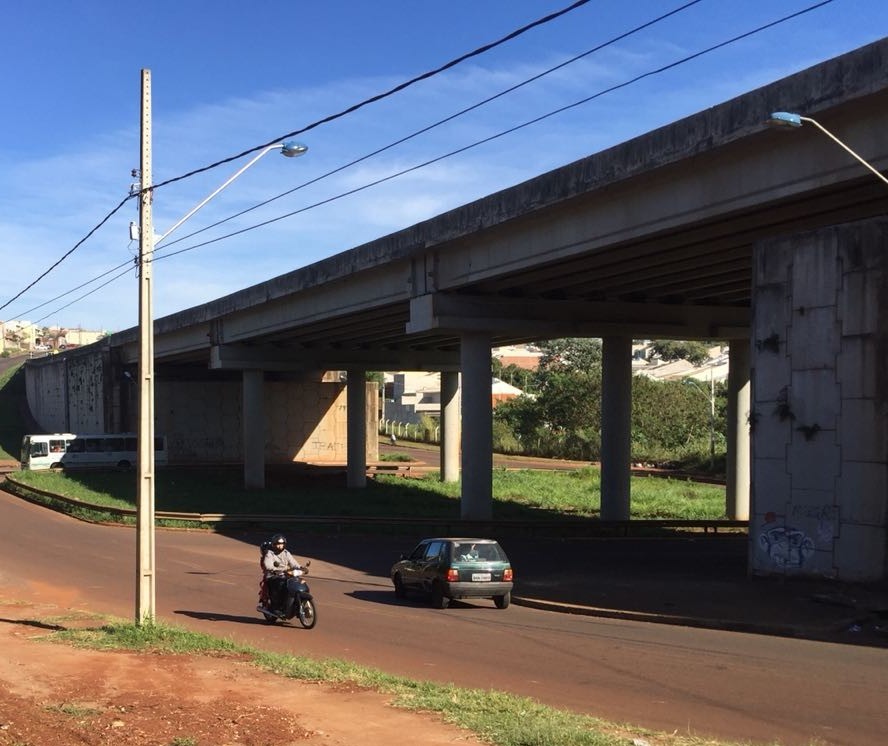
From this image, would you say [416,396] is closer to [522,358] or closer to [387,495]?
[522,358]

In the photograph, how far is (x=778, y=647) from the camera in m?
16.0

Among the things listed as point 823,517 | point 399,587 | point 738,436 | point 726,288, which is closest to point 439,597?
point 399,587

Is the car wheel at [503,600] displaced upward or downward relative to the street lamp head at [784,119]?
downward

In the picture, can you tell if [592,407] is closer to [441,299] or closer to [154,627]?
[441,299]

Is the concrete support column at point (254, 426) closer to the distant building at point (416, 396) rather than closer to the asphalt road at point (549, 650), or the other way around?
the asphalt road at point (549, 650)

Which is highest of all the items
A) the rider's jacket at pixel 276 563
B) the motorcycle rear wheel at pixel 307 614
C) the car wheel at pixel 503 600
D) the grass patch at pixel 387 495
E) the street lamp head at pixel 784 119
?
the street lamp head at pixel 784 119

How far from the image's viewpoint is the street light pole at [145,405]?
51.2 feet

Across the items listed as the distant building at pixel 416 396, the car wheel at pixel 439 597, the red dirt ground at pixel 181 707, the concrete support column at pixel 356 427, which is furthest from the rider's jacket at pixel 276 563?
the distant building at pixel 416 396

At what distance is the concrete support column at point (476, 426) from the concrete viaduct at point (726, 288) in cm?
6

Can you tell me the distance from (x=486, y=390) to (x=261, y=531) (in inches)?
366

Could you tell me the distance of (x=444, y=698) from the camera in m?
10.7

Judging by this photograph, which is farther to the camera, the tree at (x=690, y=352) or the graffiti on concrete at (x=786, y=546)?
the tree at (x=690, y=352)

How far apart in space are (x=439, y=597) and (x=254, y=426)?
35235mm

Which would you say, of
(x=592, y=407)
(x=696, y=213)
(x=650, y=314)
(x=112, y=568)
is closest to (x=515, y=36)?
(x=696, y=213)
